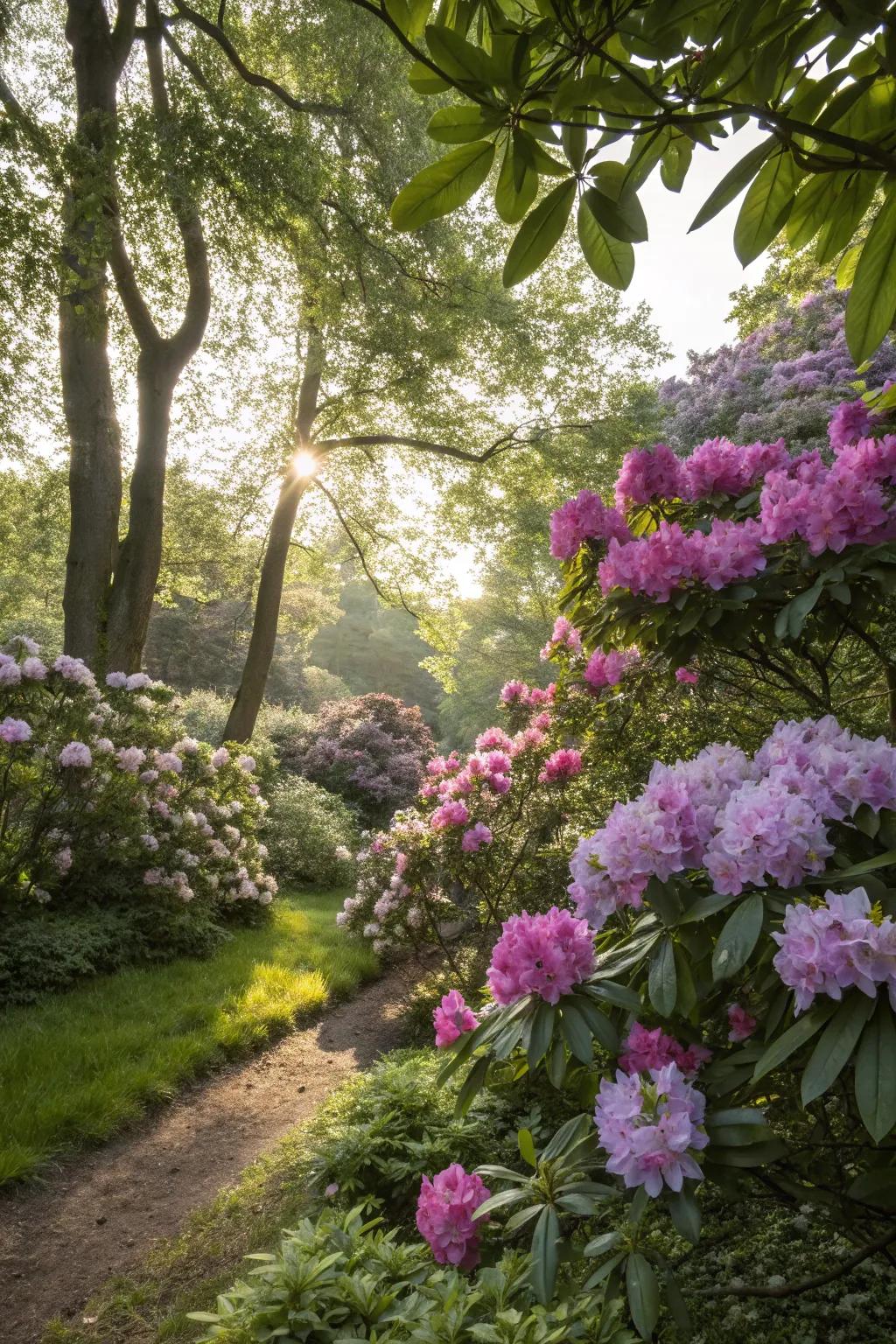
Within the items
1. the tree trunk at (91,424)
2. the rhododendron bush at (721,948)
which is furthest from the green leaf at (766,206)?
the tree trunk at (91,424)

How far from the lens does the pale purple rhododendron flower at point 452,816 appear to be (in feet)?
15.2

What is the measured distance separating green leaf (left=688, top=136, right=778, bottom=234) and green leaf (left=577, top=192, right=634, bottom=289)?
Answer: 0.09 metres

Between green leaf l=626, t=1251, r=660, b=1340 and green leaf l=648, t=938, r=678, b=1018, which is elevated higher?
green leaf l=648, t=938, r=678, b=1018

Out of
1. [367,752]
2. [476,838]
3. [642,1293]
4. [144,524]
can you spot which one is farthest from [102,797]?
[367,752]

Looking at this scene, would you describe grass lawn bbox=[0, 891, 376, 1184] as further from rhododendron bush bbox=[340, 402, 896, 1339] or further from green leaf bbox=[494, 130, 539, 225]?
green leaf bbox=[494, 130, 539, 225]

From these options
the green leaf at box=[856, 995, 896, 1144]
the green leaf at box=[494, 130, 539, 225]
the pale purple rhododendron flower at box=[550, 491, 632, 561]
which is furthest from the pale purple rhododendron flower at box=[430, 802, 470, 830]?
the green leaf at box=[494, 130, 539, 225]

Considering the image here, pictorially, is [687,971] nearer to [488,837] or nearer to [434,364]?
[488,837]

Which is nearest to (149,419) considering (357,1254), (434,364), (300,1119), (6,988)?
(434,364)

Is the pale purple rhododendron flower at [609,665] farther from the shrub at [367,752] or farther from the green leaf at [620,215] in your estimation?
the shrub at [367,752]

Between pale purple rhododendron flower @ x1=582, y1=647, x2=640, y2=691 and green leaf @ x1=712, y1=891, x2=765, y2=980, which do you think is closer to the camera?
green leaf @ x1=712, y1=891, x2=765, y2=980

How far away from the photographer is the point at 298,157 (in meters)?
5.08

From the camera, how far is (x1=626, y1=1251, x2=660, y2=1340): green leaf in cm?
91

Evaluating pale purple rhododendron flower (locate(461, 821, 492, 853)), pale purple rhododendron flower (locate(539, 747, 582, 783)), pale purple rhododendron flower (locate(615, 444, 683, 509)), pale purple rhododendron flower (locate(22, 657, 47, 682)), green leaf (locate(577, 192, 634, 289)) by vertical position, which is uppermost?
pale purple rhododendron flower (locate(615, 444, 683, 509))

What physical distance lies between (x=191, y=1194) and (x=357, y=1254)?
203 cm
